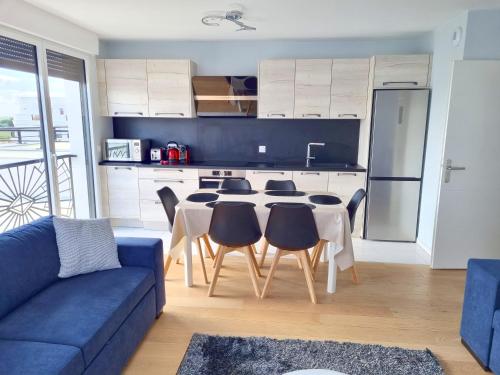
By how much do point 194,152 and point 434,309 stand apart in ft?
11.4

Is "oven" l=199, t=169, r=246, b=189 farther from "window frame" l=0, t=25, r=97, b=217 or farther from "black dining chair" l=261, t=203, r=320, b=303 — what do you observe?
"black dining chair" l=261, t=203, r=320, b=303

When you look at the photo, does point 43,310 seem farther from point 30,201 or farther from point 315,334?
point 30,201

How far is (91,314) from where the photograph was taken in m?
1.78

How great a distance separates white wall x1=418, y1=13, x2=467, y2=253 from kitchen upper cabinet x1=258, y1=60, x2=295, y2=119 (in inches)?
63.9

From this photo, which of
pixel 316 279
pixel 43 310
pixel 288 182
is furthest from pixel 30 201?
pixel 316 279

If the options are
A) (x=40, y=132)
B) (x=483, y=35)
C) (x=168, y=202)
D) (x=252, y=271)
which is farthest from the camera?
(x=40, y=132)

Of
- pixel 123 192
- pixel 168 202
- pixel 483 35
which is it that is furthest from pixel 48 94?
pixel 483 35

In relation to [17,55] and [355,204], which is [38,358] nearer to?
[355,204]

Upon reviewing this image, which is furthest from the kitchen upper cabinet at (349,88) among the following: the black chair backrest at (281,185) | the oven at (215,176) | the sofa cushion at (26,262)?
the sofa cushion at (26,262)

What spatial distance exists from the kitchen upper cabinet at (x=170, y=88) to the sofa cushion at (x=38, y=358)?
3.37m

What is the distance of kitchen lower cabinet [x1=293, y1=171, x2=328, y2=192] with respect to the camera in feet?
13.9

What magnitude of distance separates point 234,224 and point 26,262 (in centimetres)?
140

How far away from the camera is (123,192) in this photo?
454 centimetres

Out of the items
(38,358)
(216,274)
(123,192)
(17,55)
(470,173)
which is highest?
(17,55)
